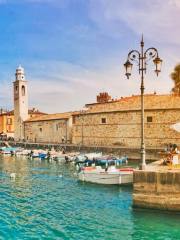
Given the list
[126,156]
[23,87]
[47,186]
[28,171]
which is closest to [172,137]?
[126,156]

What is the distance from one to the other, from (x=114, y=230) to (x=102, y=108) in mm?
30783

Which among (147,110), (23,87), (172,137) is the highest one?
(23,87)

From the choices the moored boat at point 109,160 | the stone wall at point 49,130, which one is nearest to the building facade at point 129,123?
the stone wall at point 49,130

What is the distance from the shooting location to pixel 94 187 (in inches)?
664

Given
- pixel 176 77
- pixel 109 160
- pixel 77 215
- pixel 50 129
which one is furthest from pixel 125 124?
pixel 77 215

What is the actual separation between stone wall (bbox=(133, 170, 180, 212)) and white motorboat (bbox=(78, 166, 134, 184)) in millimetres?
6304

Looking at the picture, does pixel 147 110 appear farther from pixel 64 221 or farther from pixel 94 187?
pixel 64 221

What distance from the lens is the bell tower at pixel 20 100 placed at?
185 ft

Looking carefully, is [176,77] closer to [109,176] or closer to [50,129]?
[109,176]

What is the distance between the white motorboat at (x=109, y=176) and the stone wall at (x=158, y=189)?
6.30 m

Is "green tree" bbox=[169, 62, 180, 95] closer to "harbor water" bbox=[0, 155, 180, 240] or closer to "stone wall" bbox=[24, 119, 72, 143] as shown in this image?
"harbor water" bbox=[0, 155, 180, 240]

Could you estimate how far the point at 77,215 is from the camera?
11.3m

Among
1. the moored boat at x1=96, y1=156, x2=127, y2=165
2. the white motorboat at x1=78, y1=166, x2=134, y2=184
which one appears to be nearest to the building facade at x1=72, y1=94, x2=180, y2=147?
the moored boat at x1=96, y1=156, x2=127, y2=165

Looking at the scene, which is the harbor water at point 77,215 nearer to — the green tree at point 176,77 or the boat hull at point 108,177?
the boat hull at point 108,177
